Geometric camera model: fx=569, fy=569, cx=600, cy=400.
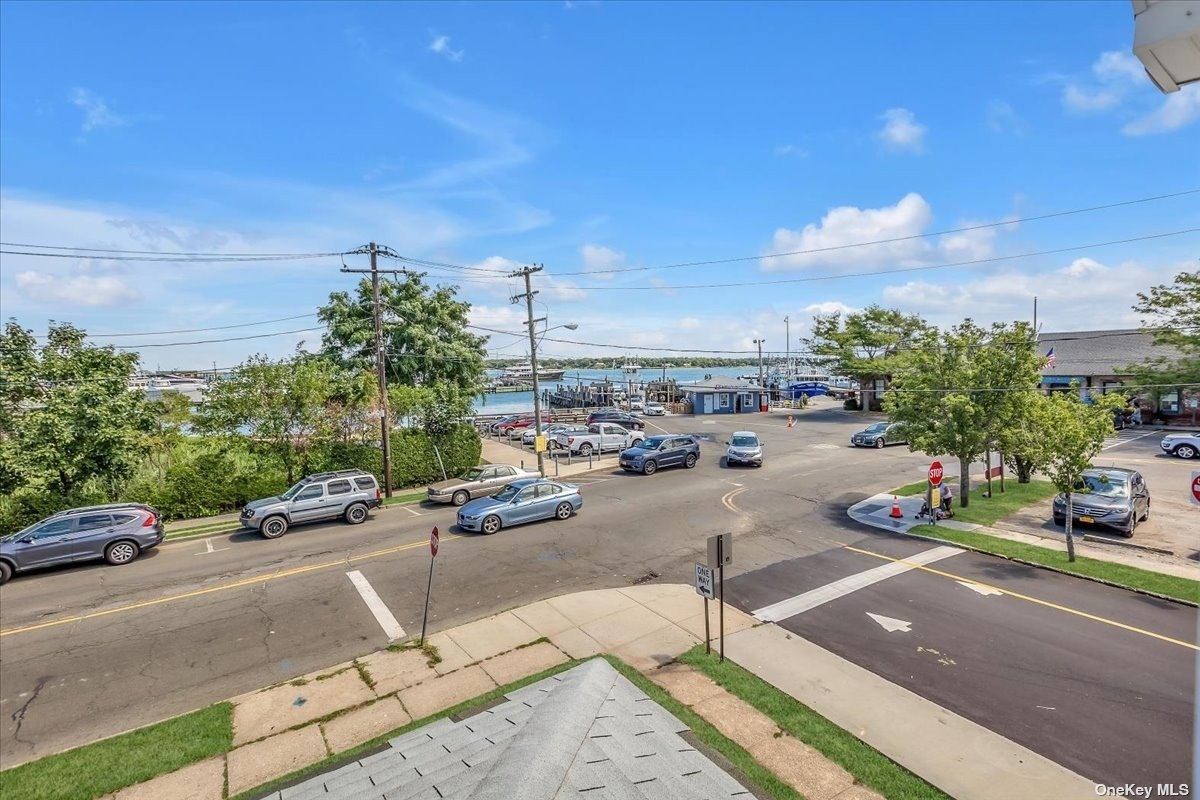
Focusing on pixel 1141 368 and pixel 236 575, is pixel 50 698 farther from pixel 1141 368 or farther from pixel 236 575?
pixel 1141 368

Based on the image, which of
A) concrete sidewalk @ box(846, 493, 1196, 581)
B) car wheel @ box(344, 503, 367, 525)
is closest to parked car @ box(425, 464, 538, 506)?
car wheel @ box(344, 503, 367, 525)

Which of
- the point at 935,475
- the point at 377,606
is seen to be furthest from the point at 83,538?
the point at 935,475

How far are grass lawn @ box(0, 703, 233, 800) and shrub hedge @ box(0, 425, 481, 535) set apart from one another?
15.2 meters

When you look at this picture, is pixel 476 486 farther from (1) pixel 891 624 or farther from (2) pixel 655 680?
(1) pixel 891 624

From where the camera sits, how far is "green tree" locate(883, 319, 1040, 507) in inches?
723

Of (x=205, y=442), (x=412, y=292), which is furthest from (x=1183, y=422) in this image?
(x=205, y=442)

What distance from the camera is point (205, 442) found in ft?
75.7

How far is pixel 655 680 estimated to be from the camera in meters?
9.12

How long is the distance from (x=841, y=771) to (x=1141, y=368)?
42355 millimetres

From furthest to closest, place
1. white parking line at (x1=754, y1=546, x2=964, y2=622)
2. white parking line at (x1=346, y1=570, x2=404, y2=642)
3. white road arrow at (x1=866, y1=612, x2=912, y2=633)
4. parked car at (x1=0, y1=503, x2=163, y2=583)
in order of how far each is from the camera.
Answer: parked car at (x1=0, y1=503, x2=163, y2=583)
white parking line at (x1=754, y1=546, x2=964, y2=622)
white parking line at (x1=346, y1=570, x2=404, y2=642)
white road arrow at (x1=866, y1=612, x2=912, y2=633)

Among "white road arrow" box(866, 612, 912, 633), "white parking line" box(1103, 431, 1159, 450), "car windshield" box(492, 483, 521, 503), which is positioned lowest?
"white parking line" box(1103, 431, 1159, 450)

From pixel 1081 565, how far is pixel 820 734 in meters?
10.9

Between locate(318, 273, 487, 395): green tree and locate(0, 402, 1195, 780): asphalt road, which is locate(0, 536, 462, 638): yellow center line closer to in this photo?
locate(0, 402, 1195, 780): asphalt road

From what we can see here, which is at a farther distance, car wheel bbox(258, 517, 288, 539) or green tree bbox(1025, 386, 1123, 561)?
car wheel bbox(258, 517, 288, 539)
